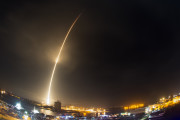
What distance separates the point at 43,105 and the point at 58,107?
5.25m

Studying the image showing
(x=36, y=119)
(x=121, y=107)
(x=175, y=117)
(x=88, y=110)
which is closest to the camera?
(x=175, y=117)

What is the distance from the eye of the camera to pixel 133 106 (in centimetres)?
2553

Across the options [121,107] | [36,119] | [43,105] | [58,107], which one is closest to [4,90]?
[36,119]

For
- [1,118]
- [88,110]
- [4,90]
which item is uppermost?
[4,90]

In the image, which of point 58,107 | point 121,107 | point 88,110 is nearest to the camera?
point 58,107

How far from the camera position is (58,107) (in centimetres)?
2544

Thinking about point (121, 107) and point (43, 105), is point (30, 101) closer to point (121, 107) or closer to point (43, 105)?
point (43, 105)

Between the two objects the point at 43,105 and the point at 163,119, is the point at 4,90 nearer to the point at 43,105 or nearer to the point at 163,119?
the point at 43,105

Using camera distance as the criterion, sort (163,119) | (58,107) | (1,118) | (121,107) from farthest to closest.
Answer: (121,107), (58,107), (163,119), (1,118)

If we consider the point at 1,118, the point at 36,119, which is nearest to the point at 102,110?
the point at 36,119

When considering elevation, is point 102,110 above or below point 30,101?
below

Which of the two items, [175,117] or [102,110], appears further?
[102,110]

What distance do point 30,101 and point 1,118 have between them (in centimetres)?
2194

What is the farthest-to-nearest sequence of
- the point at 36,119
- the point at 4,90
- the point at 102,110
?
the point at 102,110
the point at 4,90
the point at 36,119
